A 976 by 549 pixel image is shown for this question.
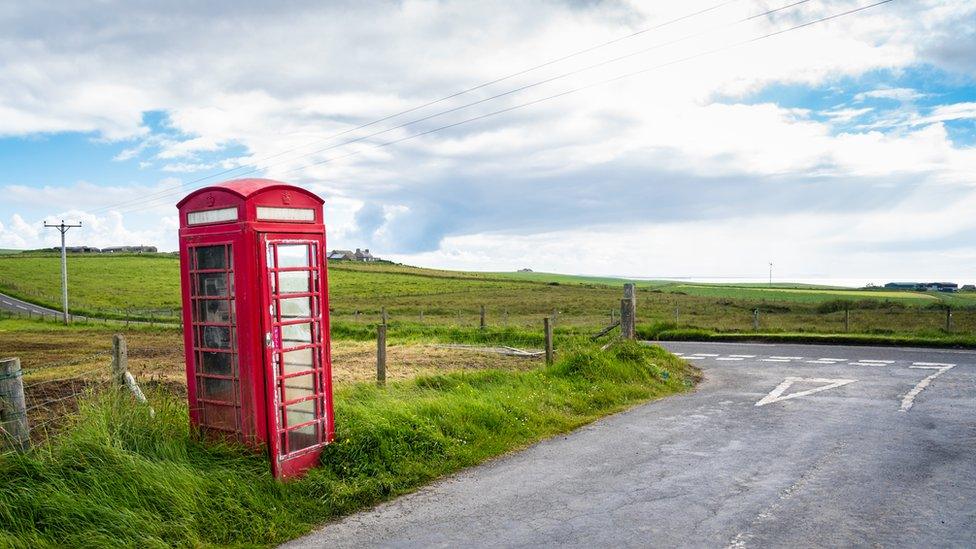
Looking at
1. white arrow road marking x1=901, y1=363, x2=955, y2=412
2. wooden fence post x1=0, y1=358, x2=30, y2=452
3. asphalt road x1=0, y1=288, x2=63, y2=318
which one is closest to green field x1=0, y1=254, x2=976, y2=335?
asphalt road x1=0, y1=288, x2=63, y2=318

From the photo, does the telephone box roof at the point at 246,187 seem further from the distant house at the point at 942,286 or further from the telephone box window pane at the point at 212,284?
the distant house at the point at 942,286

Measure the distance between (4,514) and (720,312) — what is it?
46532 millimetres

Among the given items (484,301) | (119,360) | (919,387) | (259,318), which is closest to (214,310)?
(259,318)

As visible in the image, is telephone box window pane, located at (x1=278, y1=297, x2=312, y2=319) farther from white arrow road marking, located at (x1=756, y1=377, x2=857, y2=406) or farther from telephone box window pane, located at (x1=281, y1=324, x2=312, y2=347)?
white arrow road marking, located at (x1=756, y1=377, x2=857, y2=406)

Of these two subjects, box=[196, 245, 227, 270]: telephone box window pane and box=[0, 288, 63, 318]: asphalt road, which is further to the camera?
box=[0, 288, 63, 318]: asphalt road

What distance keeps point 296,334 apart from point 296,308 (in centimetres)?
29

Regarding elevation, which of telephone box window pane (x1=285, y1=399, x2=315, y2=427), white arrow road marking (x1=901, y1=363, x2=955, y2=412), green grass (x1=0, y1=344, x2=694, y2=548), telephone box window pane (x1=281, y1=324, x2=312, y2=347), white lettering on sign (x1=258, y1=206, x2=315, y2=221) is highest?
white lettering on sign (x1=258, y1=206, x2=315, y2=221)

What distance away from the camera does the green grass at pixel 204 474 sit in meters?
5.86

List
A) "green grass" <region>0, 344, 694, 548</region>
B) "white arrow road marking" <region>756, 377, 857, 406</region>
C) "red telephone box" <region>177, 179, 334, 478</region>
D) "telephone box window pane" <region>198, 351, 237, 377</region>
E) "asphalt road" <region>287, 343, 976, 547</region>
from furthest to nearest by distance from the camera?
1. "white arrow road marking" <region>756, 377, 857, 406</region>
2. "telephone box window pane" <region>198, 351, 237, 377</region>
3. "red telephone box" <region>177, 179, 334, 478</region>
4. "asphalt road" <region>287, 343, 976, 547</region>
5. "green grass" <region>0, 344, 694, 548</region>

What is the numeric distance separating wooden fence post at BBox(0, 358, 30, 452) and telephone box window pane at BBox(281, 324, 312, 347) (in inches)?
101

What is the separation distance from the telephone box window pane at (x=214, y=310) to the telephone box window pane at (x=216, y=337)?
98 mm

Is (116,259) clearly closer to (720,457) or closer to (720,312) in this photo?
(720,312)

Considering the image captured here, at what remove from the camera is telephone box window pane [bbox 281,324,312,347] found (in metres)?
7.61

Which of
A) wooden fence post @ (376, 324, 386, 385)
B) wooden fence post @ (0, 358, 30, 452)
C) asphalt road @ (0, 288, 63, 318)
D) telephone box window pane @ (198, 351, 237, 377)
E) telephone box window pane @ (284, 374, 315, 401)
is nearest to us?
wooden fence post @ (0, 358, 30, 452)
